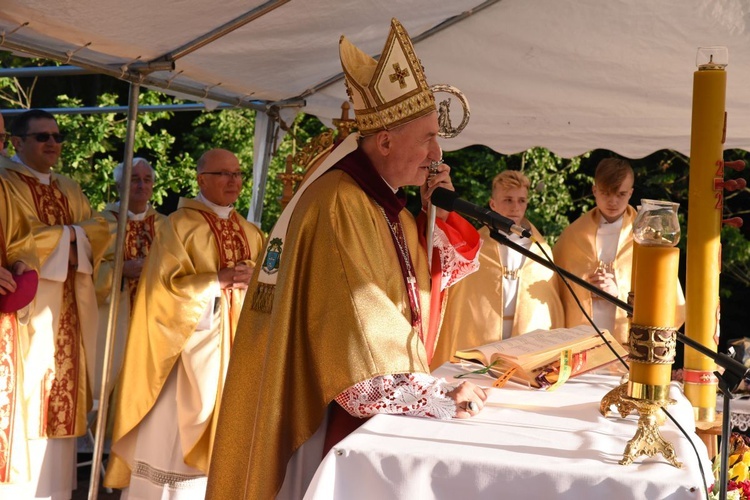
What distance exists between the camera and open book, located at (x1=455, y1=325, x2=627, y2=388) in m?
2.80

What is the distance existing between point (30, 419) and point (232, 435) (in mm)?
2830

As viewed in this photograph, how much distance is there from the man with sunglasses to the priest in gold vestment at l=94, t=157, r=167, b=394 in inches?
29.9

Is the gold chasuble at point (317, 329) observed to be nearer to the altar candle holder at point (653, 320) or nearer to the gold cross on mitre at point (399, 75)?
the gold cross on mitre at point (399, 75)

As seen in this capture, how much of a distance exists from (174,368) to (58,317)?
0.75 metres

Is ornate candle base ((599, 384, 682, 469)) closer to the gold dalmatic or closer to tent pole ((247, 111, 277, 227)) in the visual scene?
the gold dalmatic

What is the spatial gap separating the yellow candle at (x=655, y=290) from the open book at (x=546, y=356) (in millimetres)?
787

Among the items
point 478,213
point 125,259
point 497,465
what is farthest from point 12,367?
point 497,465

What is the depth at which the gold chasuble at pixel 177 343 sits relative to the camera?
525 cm

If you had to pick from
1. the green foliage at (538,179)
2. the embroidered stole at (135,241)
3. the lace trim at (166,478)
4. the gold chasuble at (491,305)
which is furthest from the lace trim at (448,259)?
the green foliage at (538,179)

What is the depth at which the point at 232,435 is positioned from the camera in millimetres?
2867

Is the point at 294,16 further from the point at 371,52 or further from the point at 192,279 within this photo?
the point at 192,279

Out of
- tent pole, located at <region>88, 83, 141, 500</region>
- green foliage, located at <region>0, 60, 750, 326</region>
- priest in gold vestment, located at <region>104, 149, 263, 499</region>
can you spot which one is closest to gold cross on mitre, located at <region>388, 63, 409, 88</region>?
tent pole, located at <region>88, 83, 141, 500</region>

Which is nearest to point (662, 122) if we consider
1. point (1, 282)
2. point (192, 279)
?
point (192, 279)

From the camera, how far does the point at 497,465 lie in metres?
1.91
